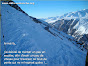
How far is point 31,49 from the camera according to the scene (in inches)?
248

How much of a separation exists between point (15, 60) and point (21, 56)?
54 cm

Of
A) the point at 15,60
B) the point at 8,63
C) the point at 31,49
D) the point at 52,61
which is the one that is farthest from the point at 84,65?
the point at 8,63

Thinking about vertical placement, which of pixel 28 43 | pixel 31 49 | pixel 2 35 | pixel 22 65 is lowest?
pixel 22 65

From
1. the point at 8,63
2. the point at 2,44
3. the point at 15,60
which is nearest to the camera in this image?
the point at 8,63

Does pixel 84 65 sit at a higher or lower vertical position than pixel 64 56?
lower

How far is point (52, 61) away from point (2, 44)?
4.99 metres

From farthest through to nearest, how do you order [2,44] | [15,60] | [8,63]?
[2,44]
[15,60]
[8,63]

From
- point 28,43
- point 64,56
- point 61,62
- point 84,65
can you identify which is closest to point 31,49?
point 28,43

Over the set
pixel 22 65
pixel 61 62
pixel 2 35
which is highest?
pixel 2 35

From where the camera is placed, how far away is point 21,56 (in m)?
5.61

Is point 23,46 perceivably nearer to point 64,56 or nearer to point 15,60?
point 15,60

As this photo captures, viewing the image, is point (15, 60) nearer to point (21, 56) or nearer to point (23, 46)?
point (21, 56)

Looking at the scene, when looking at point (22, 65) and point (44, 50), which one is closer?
point (22, 65)

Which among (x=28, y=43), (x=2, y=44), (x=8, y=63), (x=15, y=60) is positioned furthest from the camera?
(x=28, y=43)
